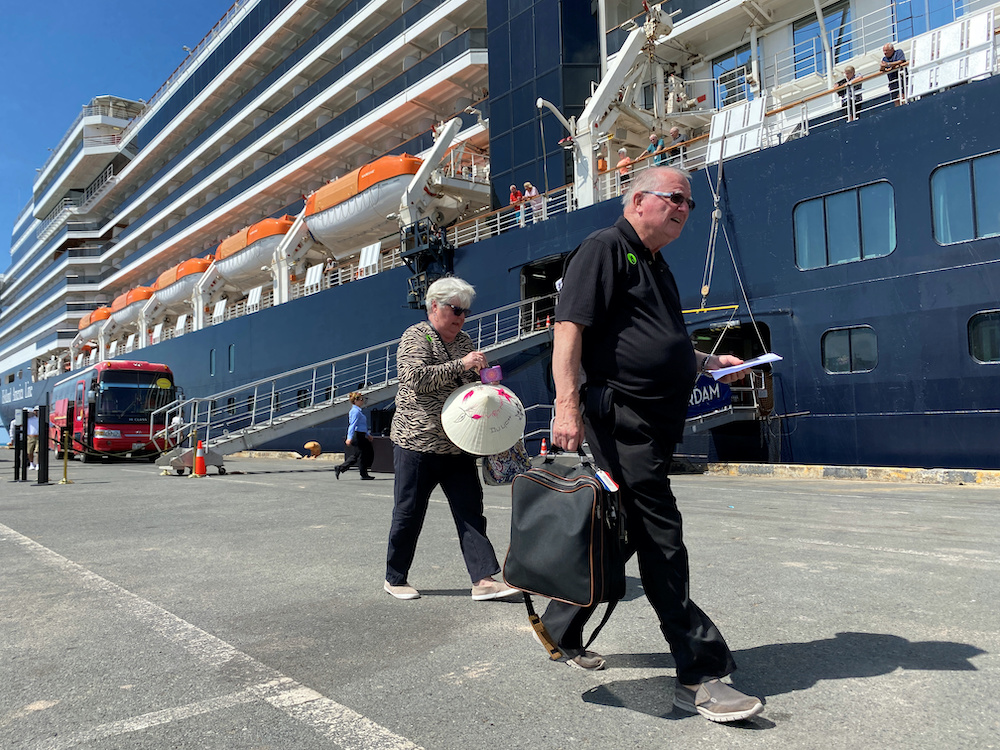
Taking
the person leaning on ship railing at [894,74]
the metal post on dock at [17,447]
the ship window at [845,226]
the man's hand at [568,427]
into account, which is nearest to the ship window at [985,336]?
the ship window at [845,226]

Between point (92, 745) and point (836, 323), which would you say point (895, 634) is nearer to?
point (92, 745)

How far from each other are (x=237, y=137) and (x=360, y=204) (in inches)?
588

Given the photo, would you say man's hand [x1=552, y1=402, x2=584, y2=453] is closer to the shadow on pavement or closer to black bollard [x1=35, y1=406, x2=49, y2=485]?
the shadow on pavement

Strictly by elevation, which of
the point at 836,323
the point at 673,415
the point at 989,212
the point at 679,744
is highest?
the point at 989,212

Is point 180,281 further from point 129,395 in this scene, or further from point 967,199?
point 967,199

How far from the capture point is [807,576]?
3680 mm

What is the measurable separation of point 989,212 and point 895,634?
799 centimetres

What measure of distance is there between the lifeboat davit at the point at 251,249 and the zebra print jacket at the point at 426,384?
2030 centimetres

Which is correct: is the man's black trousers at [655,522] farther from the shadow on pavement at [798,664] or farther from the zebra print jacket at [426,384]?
the zebra print jacket at [426,384]

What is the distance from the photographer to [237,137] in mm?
30969

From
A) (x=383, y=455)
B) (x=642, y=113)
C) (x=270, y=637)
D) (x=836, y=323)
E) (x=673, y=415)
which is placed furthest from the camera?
(x=642, y=113)

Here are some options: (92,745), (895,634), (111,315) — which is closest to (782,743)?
(895,634)

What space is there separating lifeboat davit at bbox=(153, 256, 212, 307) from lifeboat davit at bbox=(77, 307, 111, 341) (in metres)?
7.96

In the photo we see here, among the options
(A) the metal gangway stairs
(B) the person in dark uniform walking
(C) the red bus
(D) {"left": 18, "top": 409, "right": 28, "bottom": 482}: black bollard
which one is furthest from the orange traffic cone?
(C) the red bus
